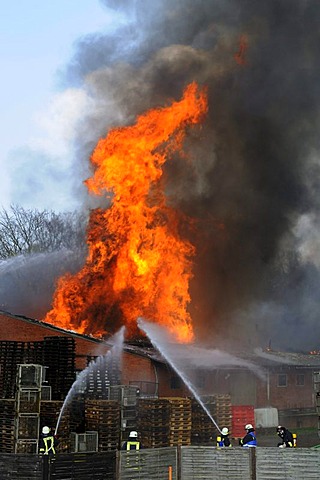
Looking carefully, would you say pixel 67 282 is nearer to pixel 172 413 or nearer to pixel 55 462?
pixel 172 413

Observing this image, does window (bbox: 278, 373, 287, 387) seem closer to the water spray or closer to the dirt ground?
the dirt ground

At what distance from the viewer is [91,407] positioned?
20078mm

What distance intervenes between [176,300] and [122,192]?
6604 mm

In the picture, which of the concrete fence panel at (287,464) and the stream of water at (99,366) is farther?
the stream of water at (99,366)

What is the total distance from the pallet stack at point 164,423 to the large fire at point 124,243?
1208 centimetres

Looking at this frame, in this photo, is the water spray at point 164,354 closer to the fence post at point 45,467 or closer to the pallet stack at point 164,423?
the pallet stack at point 164,423

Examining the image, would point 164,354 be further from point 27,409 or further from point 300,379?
point 27,409

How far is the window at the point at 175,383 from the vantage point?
→ 29812 millimetres

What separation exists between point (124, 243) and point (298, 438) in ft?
41.9

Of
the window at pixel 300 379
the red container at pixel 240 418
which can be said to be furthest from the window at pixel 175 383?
the window at pixel 300 379

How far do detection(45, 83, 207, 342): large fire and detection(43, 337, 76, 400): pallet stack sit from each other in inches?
324

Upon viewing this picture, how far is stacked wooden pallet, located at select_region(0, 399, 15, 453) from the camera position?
18.4 metres

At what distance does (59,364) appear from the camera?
23.0 meters

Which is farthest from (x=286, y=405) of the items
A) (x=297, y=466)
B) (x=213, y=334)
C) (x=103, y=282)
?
(x=297, y=466)
